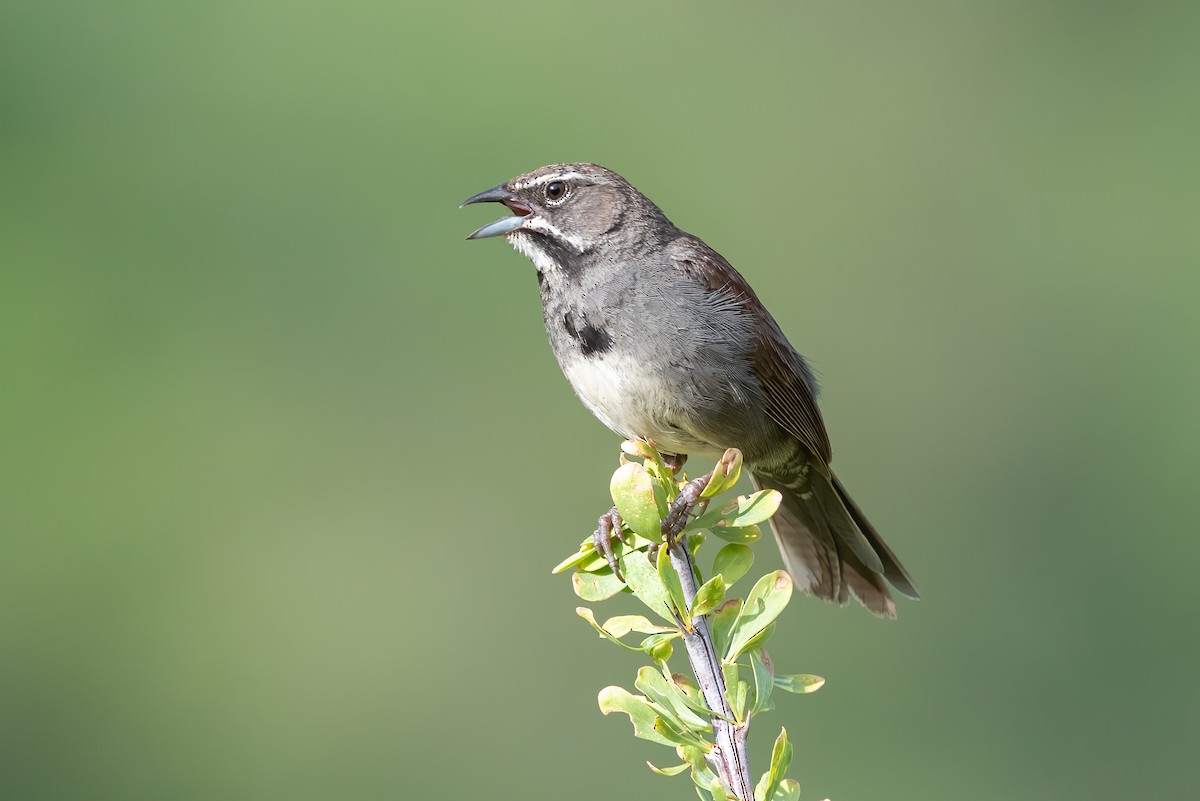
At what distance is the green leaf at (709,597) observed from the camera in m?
2.12

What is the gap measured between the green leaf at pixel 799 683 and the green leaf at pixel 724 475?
0.48 metres

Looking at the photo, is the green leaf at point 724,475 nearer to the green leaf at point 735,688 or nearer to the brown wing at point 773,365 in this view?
the green leaf at point 735,688

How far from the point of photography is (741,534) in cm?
243

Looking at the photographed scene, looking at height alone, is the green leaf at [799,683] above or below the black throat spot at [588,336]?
below


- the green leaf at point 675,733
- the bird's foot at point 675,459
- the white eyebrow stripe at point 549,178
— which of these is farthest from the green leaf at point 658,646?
the white eyebrow stripe at point 549,178

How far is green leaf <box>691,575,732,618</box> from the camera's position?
6.97 ft

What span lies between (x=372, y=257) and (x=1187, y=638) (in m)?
5.32

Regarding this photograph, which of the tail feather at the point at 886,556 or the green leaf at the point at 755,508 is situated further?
the tail feather at the point at 886,556

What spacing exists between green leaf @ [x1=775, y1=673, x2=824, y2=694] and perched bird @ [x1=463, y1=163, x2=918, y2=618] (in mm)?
1824

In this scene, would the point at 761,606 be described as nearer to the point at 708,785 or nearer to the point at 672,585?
the point at 672,585

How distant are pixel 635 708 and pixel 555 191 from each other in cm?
250

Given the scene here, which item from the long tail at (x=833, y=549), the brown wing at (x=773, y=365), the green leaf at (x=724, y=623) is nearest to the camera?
the green leaf at (x=724, y=623)

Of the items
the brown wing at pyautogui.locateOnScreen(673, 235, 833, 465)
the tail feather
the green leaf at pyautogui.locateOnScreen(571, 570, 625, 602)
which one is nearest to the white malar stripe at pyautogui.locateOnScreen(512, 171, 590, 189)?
the brown wing at pyautogui.locateOnScreen(673, 235, 833, 465)

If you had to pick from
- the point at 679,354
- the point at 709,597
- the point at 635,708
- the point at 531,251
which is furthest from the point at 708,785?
the point at 531,251
